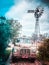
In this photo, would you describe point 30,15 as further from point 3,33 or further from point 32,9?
point 3,33

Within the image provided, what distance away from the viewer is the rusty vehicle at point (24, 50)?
2.25m

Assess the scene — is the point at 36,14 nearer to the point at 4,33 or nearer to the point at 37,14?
the point at 37,14

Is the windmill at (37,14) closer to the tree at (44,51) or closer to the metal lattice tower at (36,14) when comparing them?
the metal lattice tower at (36,14)

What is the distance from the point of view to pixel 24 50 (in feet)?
7.45

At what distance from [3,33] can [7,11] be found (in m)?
0.31

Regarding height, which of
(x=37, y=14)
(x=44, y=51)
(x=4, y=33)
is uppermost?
(x=37, y=14)

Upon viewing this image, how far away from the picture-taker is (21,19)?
2.31 meters

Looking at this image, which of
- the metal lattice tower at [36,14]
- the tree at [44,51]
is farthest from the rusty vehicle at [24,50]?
the metal lattice tower at [36,14]

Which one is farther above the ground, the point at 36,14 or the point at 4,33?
the point at 36,14

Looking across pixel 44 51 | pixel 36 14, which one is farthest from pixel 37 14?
pixel 44 51

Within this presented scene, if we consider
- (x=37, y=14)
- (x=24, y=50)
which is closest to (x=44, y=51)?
(x=24, y=50)

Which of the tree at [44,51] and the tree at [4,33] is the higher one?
the tree at [4,33]

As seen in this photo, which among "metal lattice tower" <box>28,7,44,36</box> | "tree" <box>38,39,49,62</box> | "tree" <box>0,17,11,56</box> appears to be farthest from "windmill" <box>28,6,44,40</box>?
"tree" <box>0,17,11,56</box>

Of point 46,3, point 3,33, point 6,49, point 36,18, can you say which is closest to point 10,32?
point 3,33
